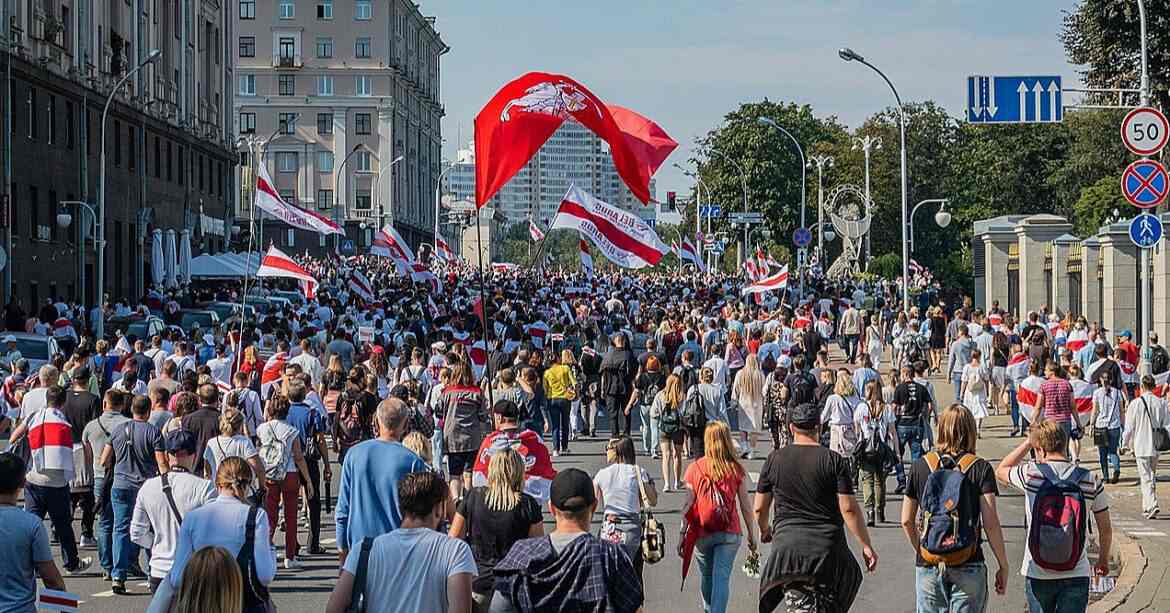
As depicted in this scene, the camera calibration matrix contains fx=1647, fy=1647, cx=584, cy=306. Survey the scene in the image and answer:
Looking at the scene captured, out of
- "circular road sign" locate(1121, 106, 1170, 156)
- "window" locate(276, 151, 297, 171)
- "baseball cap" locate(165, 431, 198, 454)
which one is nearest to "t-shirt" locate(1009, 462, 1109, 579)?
"baseball cap" locate(165, 431, 198, 454)

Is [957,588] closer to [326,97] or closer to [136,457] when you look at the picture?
[136,457]

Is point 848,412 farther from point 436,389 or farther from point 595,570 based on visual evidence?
point 595,570

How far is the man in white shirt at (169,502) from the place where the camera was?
9711 mm

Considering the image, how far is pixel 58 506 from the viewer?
41.4ft

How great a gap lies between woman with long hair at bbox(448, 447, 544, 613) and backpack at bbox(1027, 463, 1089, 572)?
2597mm

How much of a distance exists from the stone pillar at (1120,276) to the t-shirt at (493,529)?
88.0ft

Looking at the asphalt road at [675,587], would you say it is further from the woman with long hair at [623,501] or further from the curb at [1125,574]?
the woman with long hair at [623,501]

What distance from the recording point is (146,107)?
57344mm

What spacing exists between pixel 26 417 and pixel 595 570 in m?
8.54

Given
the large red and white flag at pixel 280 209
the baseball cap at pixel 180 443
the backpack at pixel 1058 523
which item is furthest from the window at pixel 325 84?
the backpack at pixel 1058 523

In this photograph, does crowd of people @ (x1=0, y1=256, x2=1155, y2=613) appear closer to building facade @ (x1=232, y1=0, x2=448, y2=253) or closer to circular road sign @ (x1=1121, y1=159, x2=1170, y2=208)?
circular road sign @ (x1=1121, y1=159, x2=1170, y2=208)

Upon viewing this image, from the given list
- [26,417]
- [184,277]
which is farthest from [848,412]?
[184,277]

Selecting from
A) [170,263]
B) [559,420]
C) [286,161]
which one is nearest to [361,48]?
[286,161]

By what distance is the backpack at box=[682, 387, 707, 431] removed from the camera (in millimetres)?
17891
